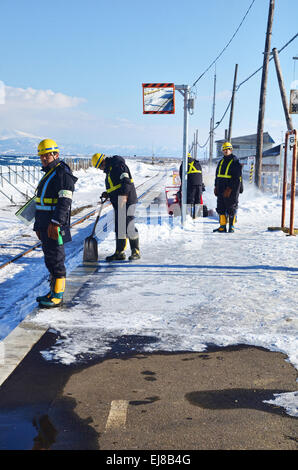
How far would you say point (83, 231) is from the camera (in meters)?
12.0

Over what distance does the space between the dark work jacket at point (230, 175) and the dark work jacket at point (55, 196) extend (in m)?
5.71

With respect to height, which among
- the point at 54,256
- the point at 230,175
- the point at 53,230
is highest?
the point at 230,175

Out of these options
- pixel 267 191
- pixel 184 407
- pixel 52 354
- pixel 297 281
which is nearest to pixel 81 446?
pixel 184 407

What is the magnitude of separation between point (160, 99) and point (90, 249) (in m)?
4.69

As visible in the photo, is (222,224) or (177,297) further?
(222,224)

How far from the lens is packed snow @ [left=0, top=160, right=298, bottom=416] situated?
4109 mm

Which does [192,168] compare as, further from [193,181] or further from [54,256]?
[54,256]

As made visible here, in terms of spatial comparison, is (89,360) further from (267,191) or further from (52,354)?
(267,191)

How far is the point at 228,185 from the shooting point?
10141 millimetres

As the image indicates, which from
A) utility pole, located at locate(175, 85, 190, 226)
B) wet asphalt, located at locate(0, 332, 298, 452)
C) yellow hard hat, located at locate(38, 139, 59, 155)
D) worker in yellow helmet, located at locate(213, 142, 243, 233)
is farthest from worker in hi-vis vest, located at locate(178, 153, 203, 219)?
wet asphalt, located at locate(0, 332, 298, 452)

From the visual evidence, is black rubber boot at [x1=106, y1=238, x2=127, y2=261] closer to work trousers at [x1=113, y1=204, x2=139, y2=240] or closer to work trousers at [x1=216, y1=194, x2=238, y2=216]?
work trousers at [x1=113, y1=204, x2=139, y2=240]

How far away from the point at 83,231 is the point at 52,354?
8353 mm

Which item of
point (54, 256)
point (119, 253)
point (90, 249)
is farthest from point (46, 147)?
point (119, 253)

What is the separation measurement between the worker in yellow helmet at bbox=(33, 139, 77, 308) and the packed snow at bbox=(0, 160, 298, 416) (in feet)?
1.06
